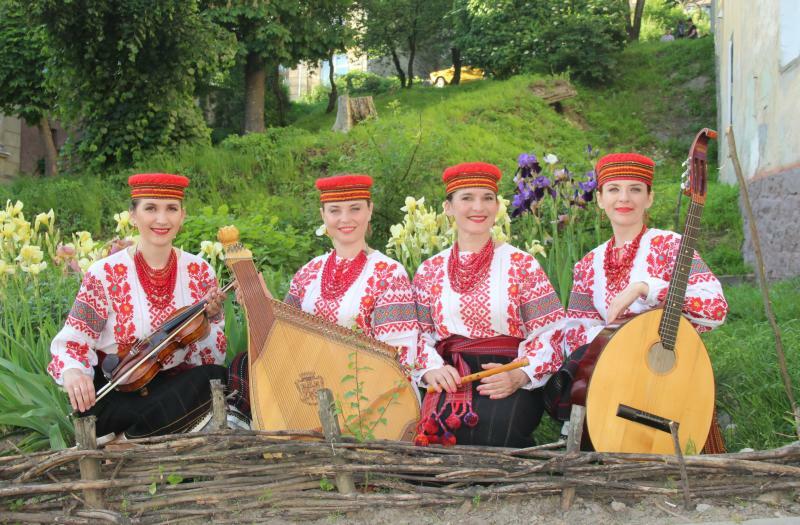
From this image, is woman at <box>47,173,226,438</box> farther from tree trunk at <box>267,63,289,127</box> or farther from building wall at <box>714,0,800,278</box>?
tree trunk at <box>267,63,289,127</box>

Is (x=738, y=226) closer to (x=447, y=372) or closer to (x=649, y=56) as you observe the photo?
(x=447, y=372)

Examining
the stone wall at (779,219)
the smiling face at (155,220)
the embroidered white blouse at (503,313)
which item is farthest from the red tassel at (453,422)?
the stone wall at (779,219)

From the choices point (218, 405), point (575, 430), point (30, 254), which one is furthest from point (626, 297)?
point (30, 254)

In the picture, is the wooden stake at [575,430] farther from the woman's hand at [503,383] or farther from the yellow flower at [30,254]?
the yellow flower at [30,254]

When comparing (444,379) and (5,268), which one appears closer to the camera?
(444,379)

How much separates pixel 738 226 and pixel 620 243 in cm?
687

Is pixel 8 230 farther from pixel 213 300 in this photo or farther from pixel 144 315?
pixel 213 300

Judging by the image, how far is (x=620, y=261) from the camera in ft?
10.7

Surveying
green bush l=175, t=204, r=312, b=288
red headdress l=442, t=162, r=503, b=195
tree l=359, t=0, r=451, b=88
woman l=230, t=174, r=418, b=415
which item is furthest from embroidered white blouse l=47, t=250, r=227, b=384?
tree l=359, t=0, r=451, b=88

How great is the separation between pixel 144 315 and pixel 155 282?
0.15 m

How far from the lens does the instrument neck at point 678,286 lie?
9.43 ft

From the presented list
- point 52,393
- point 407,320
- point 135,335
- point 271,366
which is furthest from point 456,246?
point 52,393

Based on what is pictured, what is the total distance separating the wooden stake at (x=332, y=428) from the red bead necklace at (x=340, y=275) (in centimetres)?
63

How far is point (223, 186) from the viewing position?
10258mm
